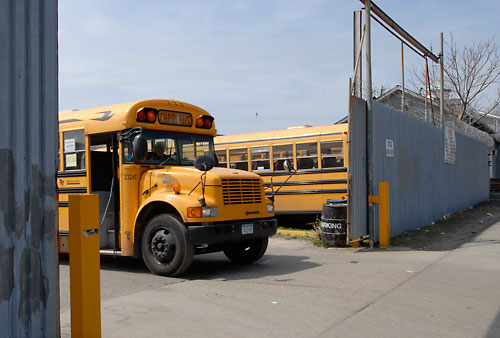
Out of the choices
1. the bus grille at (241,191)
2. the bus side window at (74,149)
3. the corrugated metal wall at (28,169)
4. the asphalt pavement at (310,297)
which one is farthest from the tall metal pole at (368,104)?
the corrugated metal wall at (28,169)

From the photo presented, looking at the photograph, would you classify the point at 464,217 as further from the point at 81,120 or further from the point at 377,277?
the point at 81,120

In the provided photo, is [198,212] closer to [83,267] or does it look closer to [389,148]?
[83,267]

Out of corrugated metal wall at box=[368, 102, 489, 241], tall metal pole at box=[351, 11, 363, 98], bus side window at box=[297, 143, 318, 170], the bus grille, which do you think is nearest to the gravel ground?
corrugated metal wall at box=[368, 102, 489, 241]

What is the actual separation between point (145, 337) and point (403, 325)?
101 inches

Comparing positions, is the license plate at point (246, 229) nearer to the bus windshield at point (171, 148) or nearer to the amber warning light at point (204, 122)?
the bus windshield at point (171, 148)

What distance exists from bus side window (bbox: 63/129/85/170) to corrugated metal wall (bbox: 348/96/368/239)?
507cm

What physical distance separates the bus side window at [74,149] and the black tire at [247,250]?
→ 2945 mm

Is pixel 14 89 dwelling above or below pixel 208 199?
above

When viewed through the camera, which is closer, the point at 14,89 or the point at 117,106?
the point at 14,89

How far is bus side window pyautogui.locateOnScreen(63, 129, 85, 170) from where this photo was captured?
8.94m

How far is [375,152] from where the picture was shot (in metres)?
11.2

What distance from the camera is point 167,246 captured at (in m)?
7.89

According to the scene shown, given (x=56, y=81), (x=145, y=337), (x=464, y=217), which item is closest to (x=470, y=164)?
(x=464, y=217)

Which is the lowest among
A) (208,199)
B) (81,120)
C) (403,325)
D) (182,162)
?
(403,325)
